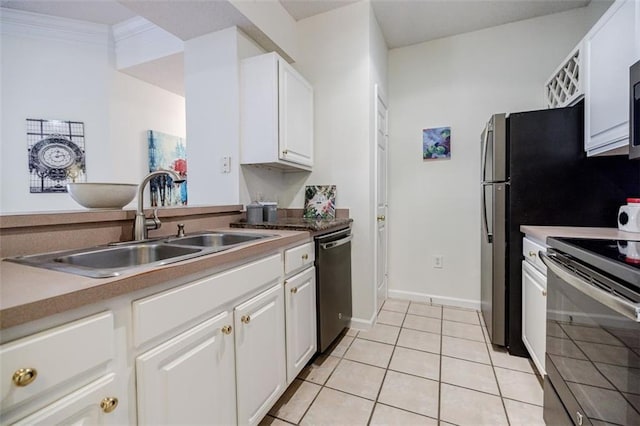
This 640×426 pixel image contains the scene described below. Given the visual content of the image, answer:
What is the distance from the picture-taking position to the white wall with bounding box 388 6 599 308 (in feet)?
8.37

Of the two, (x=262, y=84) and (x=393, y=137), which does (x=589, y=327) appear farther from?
(x=393, y=137)

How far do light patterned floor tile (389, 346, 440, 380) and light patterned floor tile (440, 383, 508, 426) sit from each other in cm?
14

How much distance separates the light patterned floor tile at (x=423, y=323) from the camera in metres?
2.35

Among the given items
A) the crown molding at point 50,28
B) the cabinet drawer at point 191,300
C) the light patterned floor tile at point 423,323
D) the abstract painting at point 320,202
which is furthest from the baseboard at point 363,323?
the crown molding at point 50,28

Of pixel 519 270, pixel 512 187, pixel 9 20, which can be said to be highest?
pixel 9 20

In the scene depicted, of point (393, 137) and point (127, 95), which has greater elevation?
point (127, 95)

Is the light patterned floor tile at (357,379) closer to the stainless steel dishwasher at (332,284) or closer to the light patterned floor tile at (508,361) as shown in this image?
the stainless steel dishwasher at (332,284)

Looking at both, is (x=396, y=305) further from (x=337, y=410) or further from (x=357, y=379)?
(x=337, y=410)

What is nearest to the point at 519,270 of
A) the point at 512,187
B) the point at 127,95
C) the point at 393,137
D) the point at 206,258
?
the point at 512,187

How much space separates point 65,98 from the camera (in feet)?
8.88

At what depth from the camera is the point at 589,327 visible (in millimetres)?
977

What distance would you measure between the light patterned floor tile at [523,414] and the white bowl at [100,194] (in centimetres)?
219

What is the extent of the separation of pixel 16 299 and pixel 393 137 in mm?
3002

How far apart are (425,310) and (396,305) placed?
279 mm
